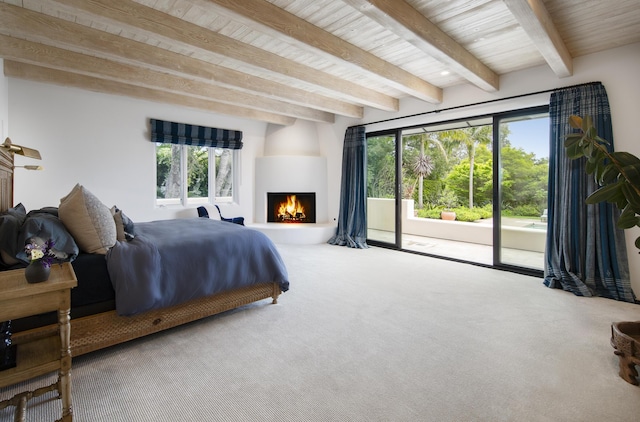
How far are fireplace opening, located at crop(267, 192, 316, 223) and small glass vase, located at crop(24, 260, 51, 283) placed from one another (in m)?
5.15

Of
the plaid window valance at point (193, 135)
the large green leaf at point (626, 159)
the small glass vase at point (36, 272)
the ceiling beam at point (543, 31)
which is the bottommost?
the small glass vase at point (36, 272)

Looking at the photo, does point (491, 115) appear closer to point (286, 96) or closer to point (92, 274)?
point (286, 96)

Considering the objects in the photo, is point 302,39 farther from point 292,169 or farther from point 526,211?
point 292,169

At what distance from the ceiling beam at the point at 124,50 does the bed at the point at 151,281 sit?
999 millimetres

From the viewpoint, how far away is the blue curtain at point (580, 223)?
129 inches

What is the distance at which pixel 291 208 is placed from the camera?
6.69 meters

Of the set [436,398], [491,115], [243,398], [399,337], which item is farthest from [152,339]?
[491,115]

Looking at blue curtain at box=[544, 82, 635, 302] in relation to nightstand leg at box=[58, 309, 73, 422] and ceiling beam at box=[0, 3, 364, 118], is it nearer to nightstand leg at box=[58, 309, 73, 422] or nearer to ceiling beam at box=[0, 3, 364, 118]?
ceiling beam at box=[0, 3, 364, 118]

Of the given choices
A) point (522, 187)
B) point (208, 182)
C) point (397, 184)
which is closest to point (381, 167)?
point (397, 184)

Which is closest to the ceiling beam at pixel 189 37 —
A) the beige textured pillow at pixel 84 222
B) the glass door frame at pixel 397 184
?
the beige textured pillow at pixel 84 222

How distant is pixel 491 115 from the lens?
4.29m

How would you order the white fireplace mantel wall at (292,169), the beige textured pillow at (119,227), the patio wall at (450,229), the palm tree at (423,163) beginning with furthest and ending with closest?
the palm tree at (423,163) → the white fireplace mantel wall at (292,169) → the patio wall at (450,229) → the beige textured pillow at (119,227)

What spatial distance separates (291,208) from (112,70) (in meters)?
3.84

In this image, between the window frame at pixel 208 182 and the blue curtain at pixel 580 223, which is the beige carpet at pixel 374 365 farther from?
the window frame at pixel 208 182
